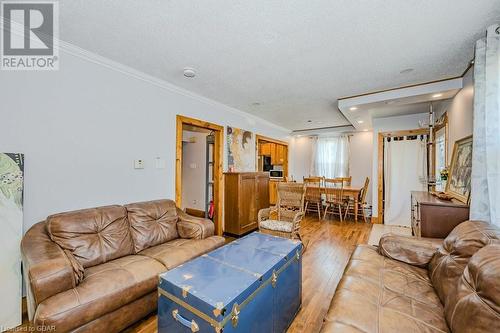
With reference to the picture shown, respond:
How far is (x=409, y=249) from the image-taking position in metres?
1.86

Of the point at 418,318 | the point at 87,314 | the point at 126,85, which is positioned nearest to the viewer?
the point at 418,318

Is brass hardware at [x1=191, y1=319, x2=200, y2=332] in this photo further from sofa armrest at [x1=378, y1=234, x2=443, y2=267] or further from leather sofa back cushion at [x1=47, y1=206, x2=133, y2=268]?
sofa armrest at [x1=378, y1=234, x2=443, y2=267]

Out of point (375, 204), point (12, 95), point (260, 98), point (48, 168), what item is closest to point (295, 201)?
point (260, 98)

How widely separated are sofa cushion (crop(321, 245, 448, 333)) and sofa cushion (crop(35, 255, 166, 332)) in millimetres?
1429

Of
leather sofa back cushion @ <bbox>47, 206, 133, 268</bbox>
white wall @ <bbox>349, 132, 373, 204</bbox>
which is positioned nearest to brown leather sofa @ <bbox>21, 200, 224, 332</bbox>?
leather sofa back cushion @ <bbox>47, 206, 133, 268</bbox>

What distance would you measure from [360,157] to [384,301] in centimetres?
553

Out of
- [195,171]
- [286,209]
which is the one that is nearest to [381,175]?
[286,209]

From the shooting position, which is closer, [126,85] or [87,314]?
A: [87,314]

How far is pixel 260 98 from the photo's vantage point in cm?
374

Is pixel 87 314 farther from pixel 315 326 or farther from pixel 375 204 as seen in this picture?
pixel 375 204

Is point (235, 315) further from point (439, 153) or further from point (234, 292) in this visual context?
point (439, 153)

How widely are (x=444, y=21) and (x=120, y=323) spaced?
140 inches

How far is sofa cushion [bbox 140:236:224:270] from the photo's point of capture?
2035 millimetres

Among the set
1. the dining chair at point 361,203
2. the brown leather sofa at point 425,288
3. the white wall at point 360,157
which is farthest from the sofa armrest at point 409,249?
the white wall at point 360,157
